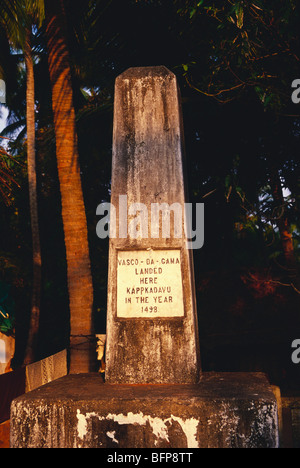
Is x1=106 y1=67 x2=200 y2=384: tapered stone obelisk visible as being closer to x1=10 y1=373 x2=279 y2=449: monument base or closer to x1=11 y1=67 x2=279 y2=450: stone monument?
x1=11 y1=67 x2=279 y2=450: stone monument

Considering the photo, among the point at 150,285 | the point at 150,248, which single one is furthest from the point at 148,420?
the point at 150,248

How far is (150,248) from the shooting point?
150 inches

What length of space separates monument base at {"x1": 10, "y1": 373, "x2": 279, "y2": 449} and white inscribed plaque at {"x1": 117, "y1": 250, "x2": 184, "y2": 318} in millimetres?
578

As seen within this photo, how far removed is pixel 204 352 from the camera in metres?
12.1

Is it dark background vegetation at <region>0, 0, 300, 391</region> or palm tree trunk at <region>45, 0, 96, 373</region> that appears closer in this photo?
dark background vegetation at <region>0, 0, 300, 391</region>

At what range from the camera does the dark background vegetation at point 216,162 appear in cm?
670

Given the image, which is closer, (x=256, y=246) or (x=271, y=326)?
(x=271, y=326)

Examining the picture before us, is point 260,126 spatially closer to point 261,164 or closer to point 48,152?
point 261,164

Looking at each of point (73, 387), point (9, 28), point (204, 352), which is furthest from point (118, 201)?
point (204, 352)

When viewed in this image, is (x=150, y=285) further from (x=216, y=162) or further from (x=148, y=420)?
(x=216, y=162)

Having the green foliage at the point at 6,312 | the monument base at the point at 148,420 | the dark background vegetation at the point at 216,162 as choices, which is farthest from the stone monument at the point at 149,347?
the green foliage at the point at 6,312

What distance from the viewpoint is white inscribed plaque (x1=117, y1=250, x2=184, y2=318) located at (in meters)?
3.73

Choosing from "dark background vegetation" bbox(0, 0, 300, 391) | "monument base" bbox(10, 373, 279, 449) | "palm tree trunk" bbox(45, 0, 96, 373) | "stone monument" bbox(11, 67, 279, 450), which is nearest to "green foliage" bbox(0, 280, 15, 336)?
"palm tree trunk" bbox(45, 0, 96, 373)

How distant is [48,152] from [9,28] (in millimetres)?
5211
